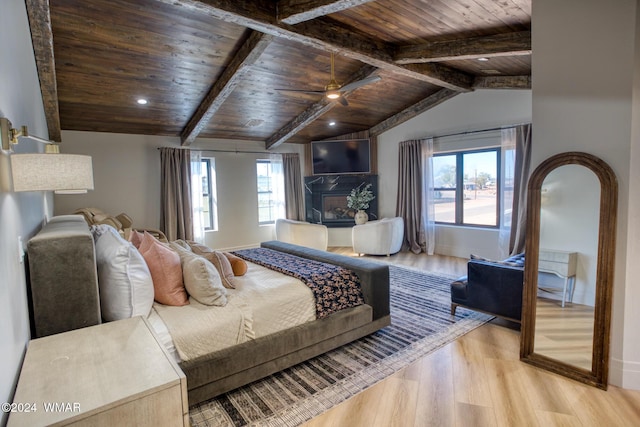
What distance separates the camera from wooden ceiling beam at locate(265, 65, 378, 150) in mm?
5055

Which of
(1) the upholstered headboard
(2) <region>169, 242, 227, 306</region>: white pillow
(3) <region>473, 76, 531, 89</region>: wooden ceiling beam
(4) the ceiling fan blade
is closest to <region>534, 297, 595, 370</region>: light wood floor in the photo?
(2) <region>169, 242, 227, 306</region>: white pillow

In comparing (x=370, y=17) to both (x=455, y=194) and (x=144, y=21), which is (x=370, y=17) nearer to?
(x=144, y=21)

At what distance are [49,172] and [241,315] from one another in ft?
4.66

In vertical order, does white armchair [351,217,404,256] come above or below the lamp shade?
below

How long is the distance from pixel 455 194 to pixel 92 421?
638 centimetres

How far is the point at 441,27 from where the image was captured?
3.74 metres

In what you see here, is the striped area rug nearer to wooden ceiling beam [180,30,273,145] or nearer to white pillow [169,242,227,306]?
white pillow [169,242,227,306]

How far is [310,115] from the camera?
20.3 feet

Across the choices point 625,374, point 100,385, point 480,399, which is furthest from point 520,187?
point 100,385

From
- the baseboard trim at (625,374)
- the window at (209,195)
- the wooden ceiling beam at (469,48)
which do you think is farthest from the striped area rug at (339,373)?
the window at (209,195)

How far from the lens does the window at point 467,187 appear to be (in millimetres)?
5934

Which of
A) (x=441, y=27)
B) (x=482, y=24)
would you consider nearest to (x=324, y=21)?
(x=441, y=27)

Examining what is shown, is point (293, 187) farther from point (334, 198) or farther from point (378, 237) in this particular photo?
point (378, 237)

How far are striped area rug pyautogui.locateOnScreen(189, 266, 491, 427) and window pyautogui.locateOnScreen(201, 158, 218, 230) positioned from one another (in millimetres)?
4585
